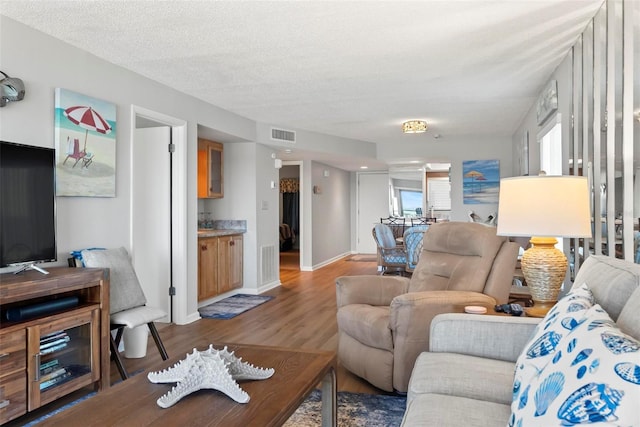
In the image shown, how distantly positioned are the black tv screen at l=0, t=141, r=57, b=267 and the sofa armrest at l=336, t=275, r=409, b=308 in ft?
6.08

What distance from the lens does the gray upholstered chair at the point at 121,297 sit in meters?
3.07

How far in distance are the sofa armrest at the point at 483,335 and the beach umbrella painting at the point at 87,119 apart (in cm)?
272

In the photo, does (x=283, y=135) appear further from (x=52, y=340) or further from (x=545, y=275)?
(x=545, y=275)

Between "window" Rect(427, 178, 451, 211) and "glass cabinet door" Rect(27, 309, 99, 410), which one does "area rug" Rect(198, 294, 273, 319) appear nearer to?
"glass cabinet door" Rect(27, 309, 99, 410)

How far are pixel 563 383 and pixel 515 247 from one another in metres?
1.86

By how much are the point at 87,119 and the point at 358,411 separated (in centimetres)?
266

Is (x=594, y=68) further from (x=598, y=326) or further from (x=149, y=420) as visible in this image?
(x=149, y=420)

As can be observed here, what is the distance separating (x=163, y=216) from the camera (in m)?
4.59

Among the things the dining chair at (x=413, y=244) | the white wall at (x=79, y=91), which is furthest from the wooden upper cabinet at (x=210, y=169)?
the dining chair at (x=413, y=244)

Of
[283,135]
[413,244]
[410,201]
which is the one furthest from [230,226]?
[410,201]

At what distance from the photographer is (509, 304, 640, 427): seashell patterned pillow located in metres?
0.88

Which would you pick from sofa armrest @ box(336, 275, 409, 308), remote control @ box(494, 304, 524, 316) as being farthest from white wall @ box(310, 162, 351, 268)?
remote control @ box(494, 304, 524, 316)

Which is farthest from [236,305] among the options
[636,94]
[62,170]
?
[636,94]

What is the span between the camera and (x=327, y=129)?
674 centimetres
